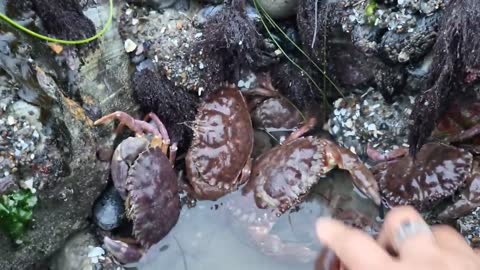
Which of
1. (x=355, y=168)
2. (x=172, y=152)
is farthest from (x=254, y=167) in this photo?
(x=355, y=168)

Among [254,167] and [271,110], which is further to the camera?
[271,110]

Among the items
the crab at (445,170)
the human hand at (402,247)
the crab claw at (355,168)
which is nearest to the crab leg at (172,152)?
the crab claw at (355,168)

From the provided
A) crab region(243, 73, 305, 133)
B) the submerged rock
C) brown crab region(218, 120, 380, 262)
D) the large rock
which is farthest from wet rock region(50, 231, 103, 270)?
the submerged rock

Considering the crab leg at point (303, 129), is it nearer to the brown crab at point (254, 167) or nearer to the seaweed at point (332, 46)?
the brown crab at point (254, 167)

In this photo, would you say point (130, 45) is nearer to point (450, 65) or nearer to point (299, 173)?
point (299, 173)

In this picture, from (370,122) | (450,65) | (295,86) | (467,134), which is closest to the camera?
(450,65)

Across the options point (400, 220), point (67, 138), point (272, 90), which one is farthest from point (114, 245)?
point (400, 220)

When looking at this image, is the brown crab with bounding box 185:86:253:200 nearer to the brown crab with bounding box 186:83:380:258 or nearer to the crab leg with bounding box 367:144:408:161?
the brown crab with bounding box 186:83:380:258
